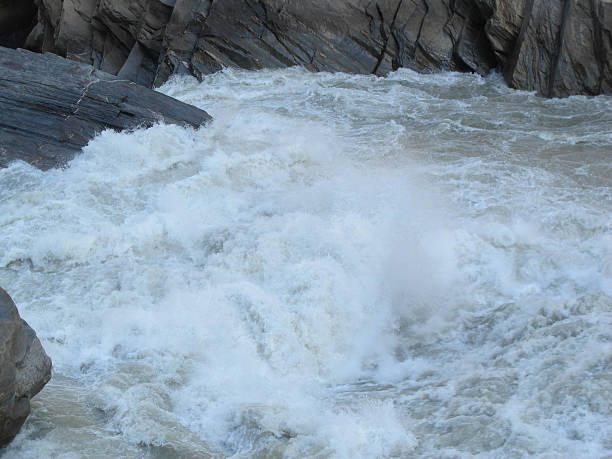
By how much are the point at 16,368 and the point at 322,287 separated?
277cm

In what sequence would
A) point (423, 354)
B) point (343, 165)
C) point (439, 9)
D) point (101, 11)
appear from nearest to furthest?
point (423, 354), point (343, 165), point (439, 9), point (101, 11)

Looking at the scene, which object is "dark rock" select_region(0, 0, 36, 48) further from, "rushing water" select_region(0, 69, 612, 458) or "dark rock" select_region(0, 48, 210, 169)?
"rushing water" select_region(0, 69, 612, 458)

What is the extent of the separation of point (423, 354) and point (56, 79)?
600 cm

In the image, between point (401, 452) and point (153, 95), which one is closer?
point (401, 452)

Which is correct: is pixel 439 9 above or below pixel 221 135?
above

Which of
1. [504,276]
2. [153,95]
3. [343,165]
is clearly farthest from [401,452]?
[153,95]

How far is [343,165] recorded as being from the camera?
8.27 metres

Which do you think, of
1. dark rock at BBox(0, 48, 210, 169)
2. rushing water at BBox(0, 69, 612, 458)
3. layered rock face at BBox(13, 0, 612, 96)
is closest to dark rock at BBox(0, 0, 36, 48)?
layered rock face at BBox(13, 0, 612, 96)

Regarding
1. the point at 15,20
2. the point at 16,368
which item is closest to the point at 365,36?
the point at 16,368

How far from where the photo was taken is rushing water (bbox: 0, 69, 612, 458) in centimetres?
447

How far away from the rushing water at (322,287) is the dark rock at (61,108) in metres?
0.26

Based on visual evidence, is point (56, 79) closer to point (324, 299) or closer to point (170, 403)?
point (324, 299)

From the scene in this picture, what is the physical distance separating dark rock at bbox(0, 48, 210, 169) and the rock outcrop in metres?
4.69

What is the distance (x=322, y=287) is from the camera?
607cm
